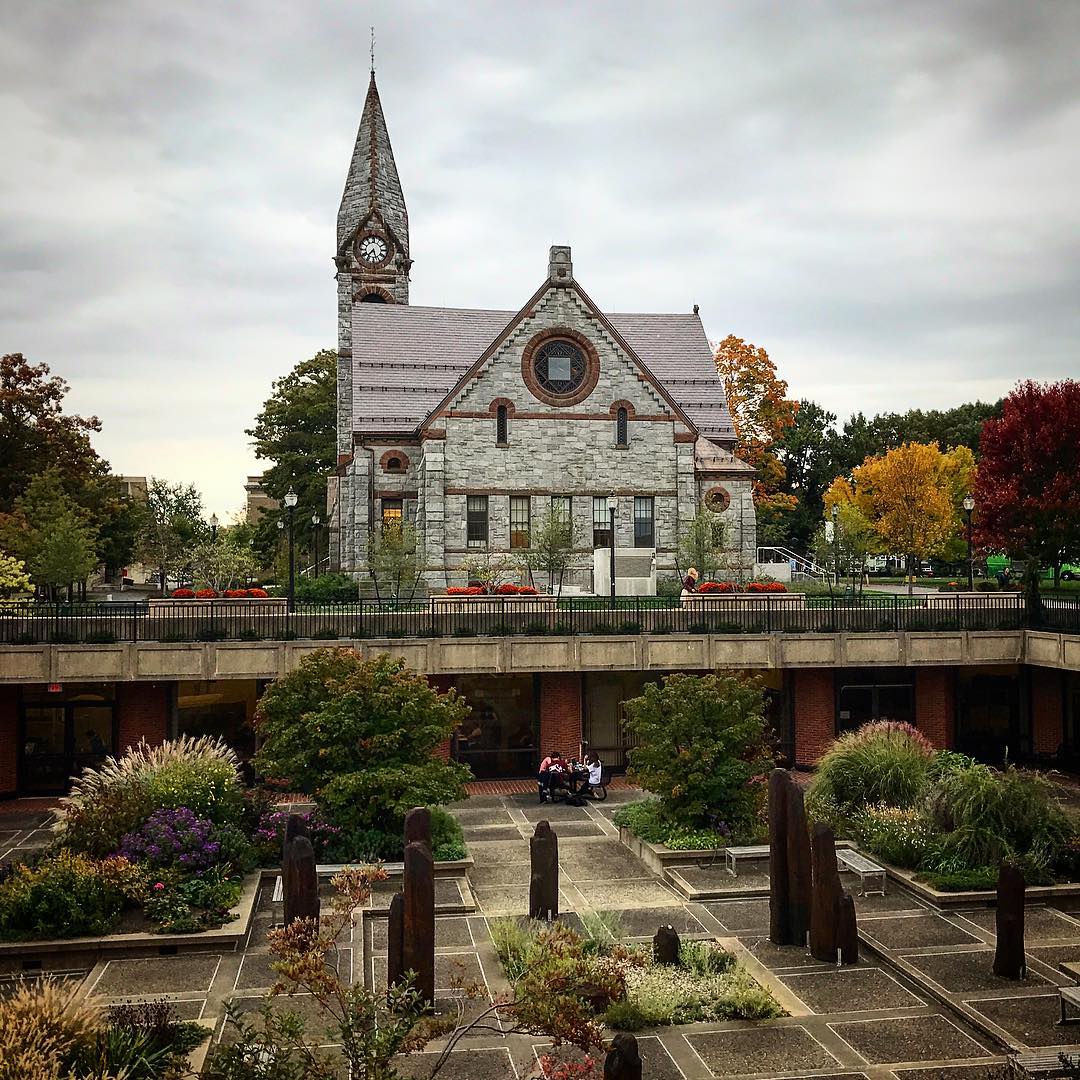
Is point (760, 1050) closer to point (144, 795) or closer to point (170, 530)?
point (144, 795)

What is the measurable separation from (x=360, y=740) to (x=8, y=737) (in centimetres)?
1181

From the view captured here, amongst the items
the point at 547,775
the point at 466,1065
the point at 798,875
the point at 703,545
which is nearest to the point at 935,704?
the point at 547,775

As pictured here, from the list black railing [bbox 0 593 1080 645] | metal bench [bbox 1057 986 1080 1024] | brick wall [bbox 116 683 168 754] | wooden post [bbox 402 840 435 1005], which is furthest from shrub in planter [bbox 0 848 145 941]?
metal bench [bbox 1057 986 1080 1024]

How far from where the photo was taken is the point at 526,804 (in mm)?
26453

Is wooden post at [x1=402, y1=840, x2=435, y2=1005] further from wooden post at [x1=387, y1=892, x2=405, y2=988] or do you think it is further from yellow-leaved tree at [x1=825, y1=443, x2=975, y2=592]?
yellow-leaved tree at [x1=825, y1=443, x2=975, y2=592]

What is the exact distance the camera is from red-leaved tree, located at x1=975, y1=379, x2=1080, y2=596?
3341 cm

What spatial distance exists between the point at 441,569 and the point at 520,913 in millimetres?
28594

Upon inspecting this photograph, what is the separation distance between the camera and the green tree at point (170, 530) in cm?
4981

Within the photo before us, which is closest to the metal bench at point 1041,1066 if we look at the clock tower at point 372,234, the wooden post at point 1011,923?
the wooden post at point 1011,923

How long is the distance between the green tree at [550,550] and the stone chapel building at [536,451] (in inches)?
46.3

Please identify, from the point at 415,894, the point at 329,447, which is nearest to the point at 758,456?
the point at 329,447

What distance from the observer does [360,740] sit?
66.9 ft

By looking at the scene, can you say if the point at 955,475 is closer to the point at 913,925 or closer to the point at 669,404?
the point at 669,404

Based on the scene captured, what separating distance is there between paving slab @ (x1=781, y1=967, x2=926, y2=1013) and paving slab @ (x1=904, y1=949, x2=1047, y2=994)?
0.48m
